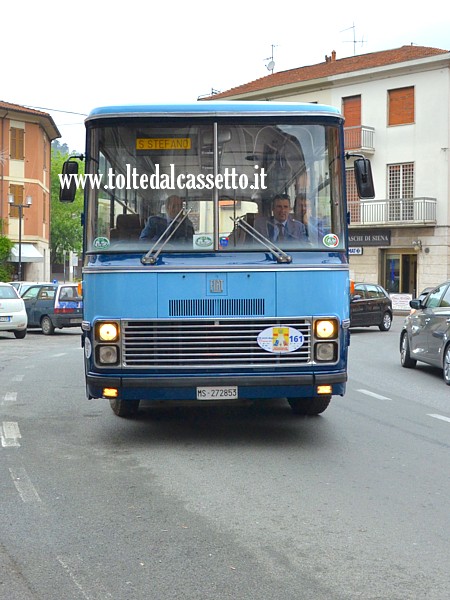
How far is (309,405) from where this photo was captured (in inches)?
407

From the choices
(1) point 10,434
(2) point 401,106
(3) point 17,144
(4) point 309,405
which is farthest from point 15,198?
(1) point 10,434

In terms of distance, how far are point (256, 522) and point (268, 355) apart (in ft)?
7.98

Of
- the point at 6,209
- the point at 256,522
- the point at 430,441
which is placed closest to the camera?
the point at 256,522

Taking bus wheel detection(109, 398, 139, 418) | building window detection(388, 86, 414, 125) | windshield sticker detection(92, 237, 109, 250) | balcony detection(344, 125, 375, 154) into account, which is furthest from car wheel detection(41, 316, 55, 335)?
building window detection(388, 86, 414, 125)

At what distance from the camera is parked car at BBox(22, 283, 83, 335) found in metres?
28.8

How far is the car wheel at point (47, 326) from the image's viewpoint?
96.1 feet

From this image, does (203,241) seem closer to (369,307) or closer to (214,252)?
(214,252)

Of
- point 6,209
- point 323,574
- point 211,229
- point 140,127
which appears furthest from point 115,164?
point 6,209

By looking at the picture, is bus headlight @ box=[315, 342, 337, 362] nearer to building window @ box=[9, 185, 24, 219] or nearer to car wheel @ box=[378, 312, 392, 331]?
car wheel @ box=[378, 312, 392, 331]

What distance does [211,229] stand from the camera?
846cm

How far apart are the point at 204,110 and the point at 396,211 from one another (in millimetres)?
40693

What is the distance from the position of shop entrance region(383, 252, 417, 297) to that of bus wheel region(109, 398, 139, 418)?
38.0 meters

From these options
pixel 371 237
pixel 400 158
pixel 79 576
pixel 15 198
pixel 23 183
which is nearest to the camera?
pixel 79 576

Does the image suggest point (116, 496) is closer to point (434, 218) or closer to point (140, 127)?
point (140, 127)
